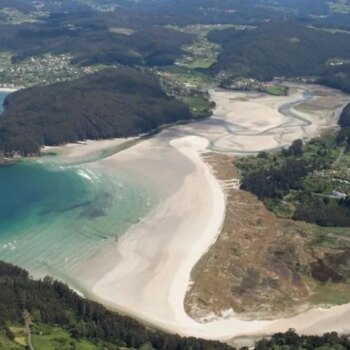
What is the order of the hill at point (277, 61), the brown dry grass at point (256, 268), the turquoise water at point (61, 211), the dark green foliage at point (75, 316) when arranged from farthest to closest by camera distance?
the hill at point (277, 61) → the turquoise water at point (61, 211) → the brown dry grass at point (256, 268) → the dark green foliage at point (75, 316)

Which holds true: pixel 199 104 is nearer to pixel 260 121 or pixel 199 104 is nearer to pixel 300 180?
pixel 260 121

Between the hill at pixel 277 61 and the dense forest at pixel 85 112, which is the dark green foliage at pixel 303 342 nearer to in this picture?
the dense forest at pixel 85 112

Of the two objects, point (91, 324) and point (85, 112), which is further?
point (85, 112)

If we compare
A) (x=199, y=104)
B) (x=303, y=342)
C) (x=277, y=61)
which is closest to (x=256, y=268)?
(x=303, y=342)

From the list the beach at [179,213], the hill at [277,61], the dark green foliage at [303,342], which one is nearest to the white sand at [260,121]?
the beach at [179,213]

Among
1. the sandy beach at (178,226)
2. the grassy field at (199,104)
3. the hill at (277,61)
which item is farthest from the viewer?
the hill at (277,61)

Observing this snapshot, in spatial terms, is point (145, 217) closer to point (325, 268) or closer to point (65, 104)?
point (325, 268)

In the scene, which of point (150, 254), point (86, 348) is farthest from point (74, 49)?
point (86, 348)
